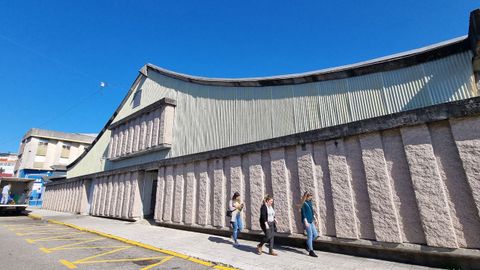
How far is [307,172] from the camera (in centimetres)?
748

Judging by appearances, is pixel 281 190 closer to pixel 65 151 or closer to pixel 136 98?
pixel 136 98

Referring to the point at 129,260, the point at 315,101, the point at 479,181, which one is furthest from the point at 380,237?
the point at 129,260

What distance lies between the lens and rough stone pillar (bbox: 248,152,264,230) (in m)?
8.56

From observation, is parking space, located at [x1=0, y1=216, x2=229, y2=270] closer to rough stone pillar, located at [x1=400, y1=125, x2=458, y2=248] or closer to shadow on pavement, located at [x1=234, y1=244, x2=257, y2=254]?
shadow on pavement, located at [x1=234, y1=244, x2=257, y2=254]

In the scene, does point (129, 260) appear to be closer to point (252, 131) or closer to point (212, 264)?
point (212, 264)

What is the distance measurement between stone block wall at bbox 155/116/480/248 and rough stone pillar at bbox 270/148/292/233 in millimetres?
31

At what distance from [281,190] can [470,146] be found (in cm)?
488

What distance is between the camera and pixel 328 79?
916 cm

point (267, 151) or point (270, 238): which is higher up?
point (267, 151)

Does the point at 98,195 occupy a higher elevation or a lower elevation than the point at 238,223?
higher

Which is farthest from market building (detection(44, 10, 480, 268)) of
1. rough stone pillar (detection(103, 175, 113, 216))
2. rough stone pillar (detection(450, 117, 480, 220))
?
rough stone pillar (detection(103, 175, 113, 216))

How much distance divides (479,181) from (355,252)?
322cm

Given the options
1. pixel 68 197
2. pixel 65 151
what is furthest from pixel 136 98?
pixel 65 151

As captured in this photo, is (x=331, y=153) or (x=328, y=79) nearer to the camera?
(x=331, y=153)
